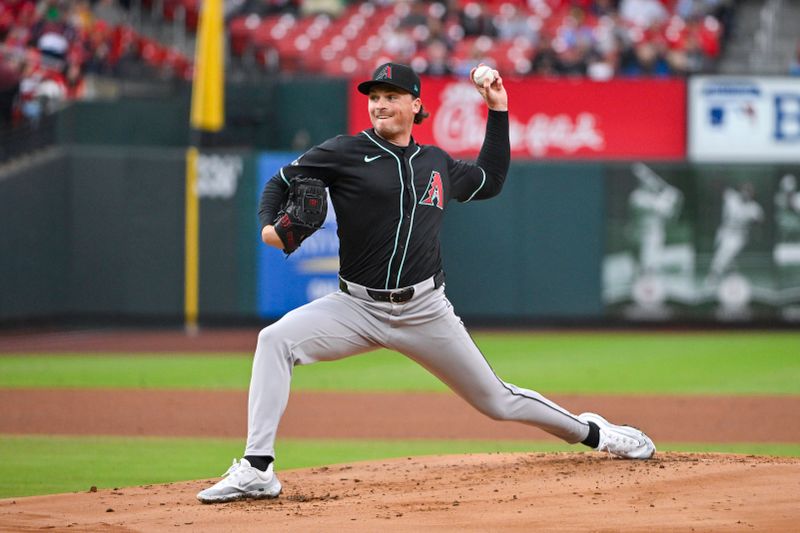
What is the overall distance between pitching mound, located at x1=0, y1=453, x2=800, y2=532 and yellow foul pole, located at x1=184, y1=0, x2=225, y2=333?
1087cm

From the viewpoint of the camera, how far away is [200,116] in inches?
675

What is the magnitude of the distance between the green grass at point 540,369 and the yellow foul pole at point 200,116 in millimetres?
2856

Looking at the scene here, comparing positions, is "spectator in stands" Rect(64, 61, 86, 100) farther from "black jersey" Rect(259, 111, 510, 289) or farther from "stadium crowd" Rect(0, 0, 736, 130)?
"black jersey" Rect(259, 111, 510, 289)

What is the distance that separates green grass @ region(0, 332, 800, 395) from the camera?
38.3ft

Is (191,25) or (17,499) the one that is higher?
(191,25)

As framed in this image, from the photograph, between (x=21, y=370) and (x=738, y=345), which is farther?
(x=738, y=345)

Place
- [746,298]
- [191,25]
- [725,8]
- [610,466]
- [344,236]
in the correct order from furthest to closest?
[191,25], [725,8], [746,298], [610,466], [344,236]

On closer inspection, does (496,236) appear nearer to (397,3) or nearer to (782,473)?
(397,3)

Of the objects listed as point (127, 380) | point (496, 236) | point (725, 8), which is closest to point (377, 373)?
point (127, 380)

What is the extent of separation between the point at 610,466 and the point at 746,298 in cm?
1143

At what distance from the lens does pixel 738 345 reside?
15414 millimetres

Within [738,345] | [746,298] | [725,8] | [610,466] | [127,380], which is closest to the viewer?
[610,466]

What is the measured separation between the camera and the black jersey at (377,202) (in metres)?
5.83

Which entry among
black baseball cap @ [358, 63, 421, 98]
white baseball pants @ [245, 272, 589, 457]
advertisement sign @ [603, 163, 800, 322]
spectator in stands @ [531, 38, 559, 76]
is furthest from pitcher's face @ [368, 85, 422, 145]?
spectator in stands @ [531, 38, 559, 76]
